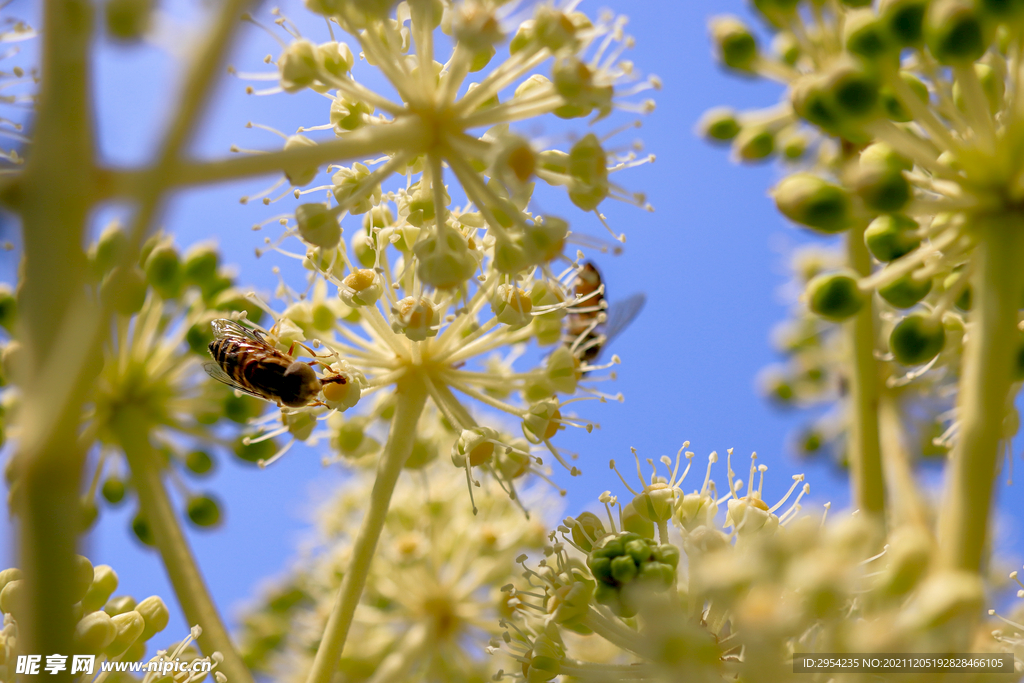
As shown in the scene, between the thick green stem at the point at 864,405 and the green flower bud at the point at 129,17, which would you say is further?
the thick green stem at the point at 864,405

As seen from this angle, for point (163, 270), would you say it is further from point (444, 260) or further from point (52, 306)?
point (52, 306)

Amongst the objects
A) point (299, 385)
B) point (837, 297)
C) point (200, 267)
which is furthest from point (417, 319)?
point (200, 267)

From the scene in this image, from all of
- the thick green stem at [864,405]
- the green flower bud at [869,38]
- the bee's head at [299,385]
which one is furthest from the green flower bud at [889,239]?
the bee's head at [299,385]

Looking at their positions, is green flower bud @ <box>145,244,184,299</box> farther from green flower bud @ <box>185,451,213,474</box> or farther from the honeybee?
green flower bud @ <box>185,451,213,474</box>

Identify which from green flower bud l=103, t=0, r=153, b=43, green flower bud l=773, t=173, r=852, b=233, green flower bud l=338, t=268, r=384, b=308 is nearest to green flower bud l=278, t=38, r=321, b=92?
green flower bud l=338, t=268, r=384, b=308

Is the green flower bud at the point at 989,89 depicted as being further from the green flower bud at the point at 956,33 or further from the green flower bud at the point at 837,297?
the green flower bud at the point at 837,297
